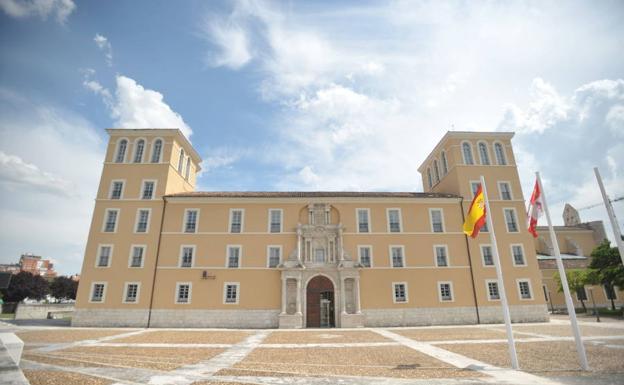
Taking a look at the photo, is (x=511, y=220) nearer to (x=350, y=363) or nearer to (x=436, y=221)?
(x=436, y=221)

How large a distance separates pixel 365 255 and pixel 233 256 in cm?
1259

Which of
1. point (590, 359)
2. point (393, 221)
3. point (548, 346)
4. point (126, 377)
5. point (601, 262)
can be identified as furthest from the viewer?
point (601, 262)

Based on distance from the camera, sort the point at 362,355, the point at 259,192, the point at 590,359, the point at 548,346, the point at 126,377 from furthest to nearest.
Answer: the point at 259,192 → the point at 548,346 → the point at 362,355 → the point at 590,359 → the point at 126,377

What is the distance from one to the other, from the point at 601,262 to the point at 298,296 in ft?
122

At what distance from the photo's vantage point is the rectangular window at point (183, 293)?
2864cm

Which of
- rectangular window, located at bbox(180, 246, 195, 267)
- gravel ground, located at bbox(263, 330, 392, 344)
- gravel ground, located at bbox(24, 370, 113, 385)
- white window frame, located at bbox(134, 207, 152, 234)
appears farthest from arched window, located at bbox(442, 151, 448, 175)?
gravel ground, located at bbox(24, 370, 113, 385)

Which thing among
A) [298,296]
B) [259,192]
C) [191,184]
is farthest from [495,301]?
[191,184]

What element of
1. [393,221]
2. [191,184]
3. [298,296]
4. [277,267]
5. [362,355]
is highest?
[191,184]

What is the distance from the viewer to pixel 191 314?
28172mm

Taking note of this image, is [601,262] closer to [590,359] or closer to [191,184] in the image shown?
[590,359]

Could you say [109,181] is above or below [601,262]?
above

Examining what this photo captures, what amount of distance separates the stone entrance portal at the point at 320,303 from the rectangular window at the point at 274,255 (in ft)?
12.1

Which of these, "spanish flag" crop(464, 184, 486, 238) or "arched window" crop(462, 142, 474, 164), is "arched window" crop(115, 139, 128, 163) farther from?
"arched window" crop(462, 142, 474, 164)

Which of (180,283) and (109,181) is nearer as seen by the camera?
(180,283)
